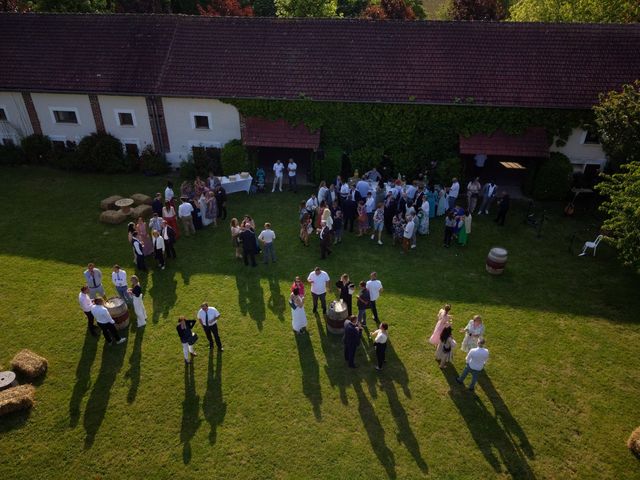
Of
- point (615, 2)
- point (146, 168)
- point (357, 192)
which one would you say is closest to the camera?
point (357, 192)

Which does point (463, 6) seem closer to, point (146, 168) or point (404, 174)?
point (404, 174)

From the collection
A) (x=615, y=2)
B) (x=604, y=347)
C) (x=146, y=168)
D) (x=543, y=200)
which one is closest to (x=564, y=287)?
(x=604, y=347)

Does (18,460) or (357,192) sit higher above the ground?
(357,192)

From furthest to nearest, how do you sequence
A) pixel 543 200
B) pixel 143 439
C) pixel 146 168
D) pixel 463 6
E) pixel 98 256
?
pixel 463 6
pixel 146 168
pixel 543 200
pixel 98 256
pixel 143 439

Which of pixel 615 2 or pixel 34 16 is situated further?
pixel 615 2

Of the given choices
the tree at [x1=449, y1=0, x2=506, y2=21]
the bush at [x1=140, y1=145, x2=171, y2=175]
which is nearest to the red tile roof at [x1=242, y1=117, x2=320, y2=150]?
the bush at [x1=140, y1=145, x2=171, y2=175]

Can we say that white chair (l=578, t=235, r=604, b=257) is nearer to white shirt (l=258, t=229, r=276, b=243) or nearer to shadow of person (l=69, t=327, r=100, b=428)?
white shirt (l=258, t=229, r=276, b=243)

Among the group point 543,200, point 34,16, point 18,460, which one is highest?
point 34,16
